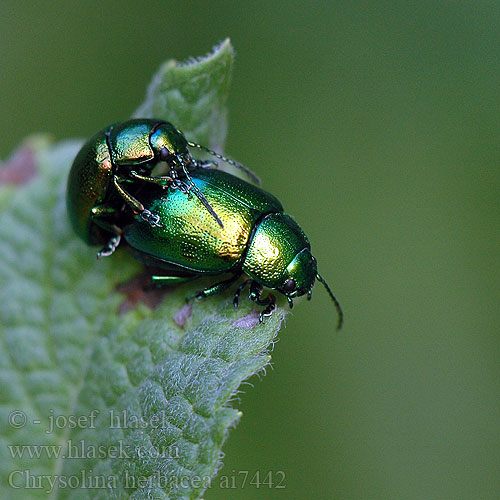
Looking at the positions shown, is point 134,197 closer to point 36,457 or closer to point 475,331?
point 36,457

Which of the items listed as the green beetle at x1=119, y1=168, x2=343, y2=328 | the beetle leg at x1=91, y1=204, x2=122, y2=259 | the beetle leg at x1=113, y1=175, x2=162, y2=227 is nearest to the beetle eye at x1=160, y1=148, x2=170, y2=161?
the green beetle at x1=119, y1=168, x2=343, y2=328

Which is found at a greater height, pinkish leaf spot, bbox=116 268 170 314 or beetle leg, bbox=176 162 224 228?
beetle leg, bbox=176 162 224 228

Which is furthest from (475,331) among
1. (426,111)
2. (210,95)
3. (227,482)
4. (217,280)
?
(210,95)

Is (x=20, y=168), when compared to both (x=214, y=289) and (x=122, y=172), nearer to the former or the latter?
(x=122, y=172)

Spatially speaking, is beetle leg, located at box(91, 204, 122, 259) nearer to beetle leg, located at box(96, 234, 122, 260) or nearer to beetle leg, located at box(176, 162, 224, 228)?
beetle leg, located at box(96, 234, 122, 260)

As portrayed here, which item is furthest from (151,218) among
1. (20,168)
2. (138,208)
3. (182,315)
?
(20,168)

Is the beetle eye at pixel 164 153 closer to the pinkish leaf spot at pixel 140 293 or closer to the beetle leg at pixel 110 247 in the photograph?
the beetle leg at pixel 110 247

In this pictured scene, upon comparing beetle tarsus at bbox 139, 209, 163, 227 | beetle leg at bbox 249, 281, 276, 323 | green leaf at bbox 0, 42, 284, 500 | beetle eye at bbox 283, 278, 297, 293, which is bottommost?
green leaf at bbox 0, 42, 284, 500
